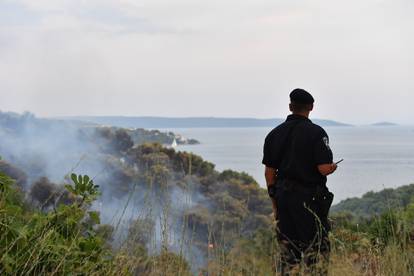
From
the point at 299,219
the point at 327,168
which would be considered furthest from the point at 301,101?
the point at 299,219

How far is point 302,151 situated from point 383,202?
4.12 metres

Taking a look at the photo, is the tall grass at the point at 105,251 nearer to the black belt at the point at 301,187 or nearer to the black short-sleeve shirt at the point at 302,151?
the black belt at the point at 301,187

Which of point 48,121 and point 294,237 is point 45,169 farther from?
point 294,237

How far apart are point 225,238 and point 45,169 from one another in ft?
163

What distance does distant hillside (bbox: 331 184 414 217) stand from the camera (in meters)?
6.88

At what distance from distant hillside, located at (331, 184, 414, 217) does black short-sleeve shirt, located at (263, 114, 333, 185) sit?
61 centimetres

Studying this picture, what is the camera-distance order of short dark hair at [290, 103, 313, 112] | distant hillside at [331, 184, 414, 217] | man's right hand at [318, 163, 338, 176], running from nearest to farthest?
man's right hand at [318, 163, 338, 176] → short dark hair at [290, 103, 313, 112] → distant hillside at [331, 184, 414, 217]

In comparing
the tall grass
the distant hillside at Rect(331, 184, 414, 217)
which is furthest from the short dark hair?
the tall grass

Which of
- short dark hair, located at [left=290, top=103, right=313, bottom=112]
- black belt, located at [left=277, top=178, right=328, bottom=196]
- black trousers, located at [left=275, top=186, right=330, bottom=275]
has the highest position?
short dark hair, located at [left=290, top=103, right=313, bottom=112]

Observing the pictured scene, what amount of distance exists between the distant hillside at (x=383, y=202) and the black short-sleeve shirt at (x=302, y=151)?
61cm

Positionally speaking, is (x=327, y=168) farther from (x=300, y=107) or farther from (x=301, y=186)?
(x=300, y=107)

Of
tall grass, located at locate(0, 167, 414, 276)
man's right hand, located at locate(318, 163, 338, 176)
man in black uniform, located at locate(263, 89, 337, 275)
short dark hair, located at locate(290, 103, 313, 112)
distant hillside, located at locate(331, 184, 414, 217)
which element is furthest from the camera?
distant hillside, located at locate(331, 184, 414, 217)

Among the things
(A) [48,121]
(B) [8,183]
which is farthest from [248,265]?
(A) [48,121]

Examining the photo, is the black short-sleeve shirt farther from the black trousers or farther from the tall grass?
the tall grass
